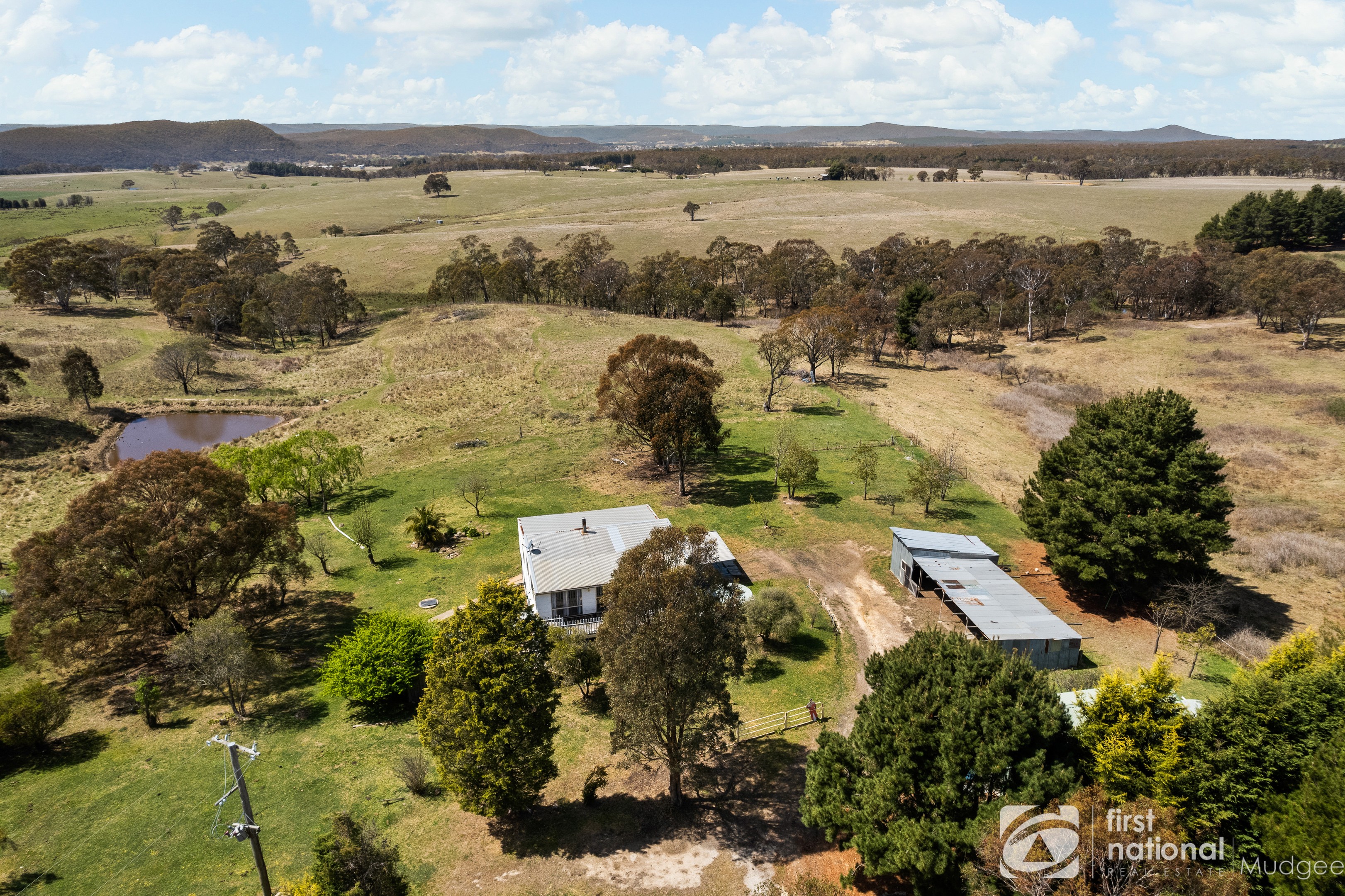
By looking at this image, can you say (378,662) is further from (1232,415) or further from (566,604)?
(1232,415)

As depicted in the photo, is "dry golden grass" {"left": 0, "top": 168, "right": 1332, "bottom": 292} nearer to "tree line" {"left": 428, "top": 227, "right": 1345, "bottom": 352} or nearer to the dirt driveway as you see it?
"tree line" {"left": 428, "top": 227, "right": 1345, "bottom": 352}

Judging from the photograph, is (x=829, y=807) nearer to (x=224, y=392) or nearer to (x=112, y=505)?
(x=112, y=505)

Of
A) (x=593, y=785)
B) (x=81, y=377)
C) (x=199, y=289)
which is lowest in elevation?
(x=593, y=785)

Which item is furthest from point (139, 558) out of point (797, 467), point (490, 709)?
point (797, 467)

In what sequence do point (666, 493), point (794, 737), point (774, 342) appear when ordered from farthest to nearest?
point (774, 342), point (666, 493), point (794, 737)

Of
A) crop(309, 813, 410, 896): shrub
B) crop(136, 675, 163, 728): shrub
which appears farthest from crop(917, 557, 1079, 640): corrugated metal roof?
crop(136, 675, 163, 728): shrub

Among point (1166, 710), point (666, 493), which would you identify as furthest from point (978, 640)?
Answer: point (666, 493)

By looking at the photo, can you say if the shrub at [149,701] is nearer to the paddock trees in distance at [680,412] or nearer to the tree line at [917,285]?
the paddock trees in distance at [680,412]
